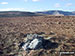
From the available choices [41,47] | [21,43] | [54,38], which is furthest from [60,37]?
[21,43]

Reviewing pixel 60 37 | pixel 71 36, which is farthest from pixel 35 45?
pixel 71 36

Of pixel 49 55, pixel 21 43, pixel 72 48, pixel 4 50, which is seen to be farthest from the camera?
pixel 21 43

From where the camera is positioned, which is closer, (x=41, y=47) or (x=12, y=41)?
(x=41, y=47)

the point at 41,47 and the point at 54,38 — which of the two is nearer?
the point at 41,47

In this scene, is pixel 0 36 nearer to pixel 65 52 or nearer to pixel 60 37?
pixel 60 37

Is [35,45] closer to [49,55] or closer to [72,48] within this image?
[49,55]

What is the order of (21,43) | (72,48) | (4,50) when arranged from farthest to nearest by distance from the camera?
(21,43), (4,50), (72,48)

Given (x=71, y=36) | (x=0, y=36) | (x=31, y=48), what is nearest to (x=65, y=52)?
(x=31, y=48)

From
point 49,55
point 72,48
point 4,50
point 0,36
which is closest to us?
point 49,55
